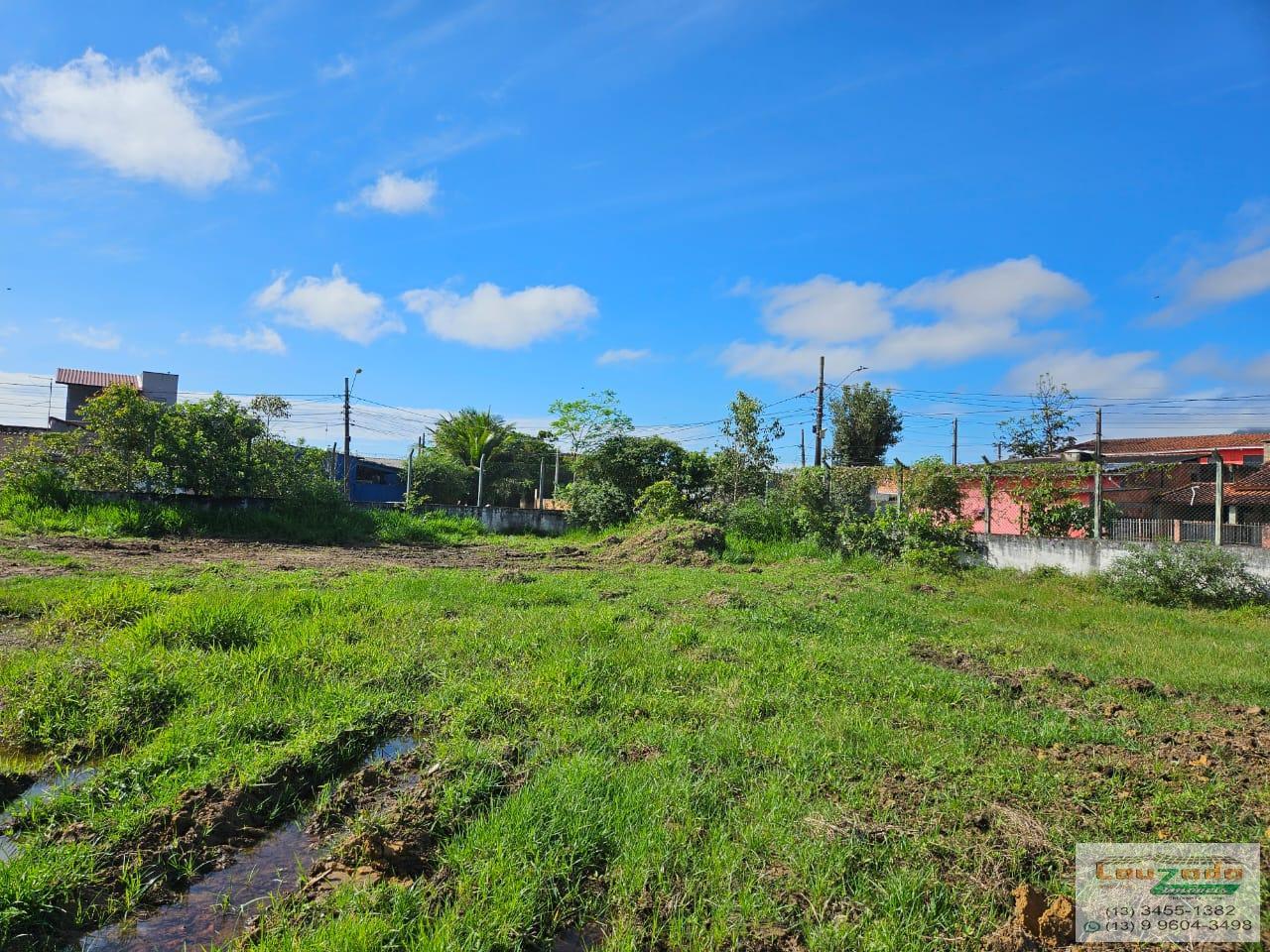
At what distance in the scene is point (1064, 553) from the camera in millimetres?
11641

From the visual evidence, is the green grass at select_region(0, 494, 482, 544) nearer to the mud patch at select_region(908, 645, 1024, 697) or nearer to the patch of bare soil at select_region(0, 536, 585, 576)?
the patch of bare soil at select_region(0, 536, 585, 576)

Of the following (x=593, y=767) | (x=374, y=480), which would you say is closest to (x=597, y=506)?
(x=593, y=767)

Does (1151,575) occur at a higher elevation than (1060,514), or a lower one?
lower

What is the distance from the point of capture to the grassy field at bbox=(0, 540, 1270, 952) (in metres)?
2.55

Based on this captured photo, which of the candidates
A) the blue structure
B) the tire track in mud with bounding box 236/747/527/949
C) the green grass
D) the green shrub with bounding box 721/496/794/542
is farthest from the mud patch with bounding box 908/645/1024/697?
the blue structure

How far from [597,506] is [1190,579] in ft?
42.1

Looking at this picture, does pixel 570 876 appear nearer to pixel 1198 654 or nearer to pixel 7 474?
pixel 1198 654

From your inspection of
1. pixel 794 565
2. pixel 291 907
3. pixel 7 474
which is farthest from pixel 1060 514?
pixel 7 474

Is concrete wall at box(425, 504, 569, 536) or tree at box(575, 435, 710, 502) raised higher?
tree at box(575, 435, 710, 502)

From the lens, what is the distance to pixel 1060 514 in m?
12.3

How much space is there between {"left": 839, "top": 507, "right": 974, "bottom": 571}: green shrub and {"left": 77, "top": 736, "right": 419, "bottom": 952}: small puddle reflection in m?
11.7

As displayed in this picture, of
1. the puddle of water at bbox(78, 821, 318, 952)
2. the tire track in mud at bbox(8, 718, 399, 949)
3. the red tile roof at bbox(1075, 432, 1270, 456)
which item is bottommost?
the puddle of water at bbox(78, 821, 318, 952)

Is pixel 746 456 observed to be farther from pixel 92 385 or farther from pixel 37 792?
pixel 92 385

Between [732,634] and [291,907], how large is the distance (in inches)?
182
